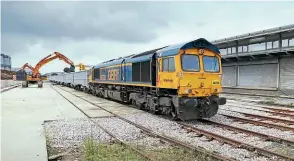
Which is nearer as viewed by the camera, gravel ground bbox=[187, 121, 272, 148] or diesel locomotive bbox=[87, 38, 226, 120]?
gravel ground bbox=[187, 121, 272, 148]

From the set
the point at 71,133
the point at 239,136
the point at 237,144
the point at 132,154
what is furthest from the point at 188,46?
the point at 132,154

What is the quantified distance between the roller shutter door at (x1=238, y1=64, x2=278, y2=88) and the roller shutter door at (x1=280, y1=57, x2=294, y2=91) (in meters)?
0.67

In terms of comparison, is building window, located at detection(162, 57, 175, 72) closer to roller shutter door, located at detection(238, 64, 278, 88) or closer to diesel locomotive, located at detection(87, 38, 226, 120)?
diesel locomotive, located at detection(87, 38, 226, 120)

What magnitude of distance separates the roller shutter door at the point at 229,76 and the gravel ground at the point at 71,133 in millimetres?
20910

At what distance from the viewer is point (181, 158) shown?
21.2 ft

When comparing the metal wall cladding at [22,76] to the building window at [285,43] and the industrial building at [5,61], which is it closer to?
the industrial building at [5,61]

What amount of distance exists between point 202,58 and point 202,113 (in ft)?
7.24

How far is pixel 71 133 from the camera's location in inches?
363

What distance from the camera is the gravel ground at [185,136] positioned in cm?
692

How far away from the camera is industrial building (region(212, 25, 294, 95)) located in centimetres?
2244

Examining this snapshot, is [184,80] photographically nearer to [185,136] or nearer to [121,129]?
[185,136]

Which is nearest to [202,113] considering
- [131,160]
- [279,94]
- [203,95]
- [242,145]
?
[203,95]

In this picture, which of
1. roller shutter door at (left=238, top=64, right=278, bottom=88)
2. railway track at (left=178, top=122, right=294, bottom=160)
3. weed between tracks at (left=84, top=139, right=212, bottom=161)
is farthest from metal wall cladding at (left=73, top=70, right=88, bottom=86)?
weed between tracks at (left=84, top=139, right=212, bottom=161)

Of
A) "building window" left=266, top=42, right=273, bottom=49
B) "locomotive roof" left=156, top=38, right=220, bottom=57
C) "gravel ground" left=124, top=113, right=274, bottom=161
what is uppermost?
"building window" left=266, top=42, right=273, bottom=49
